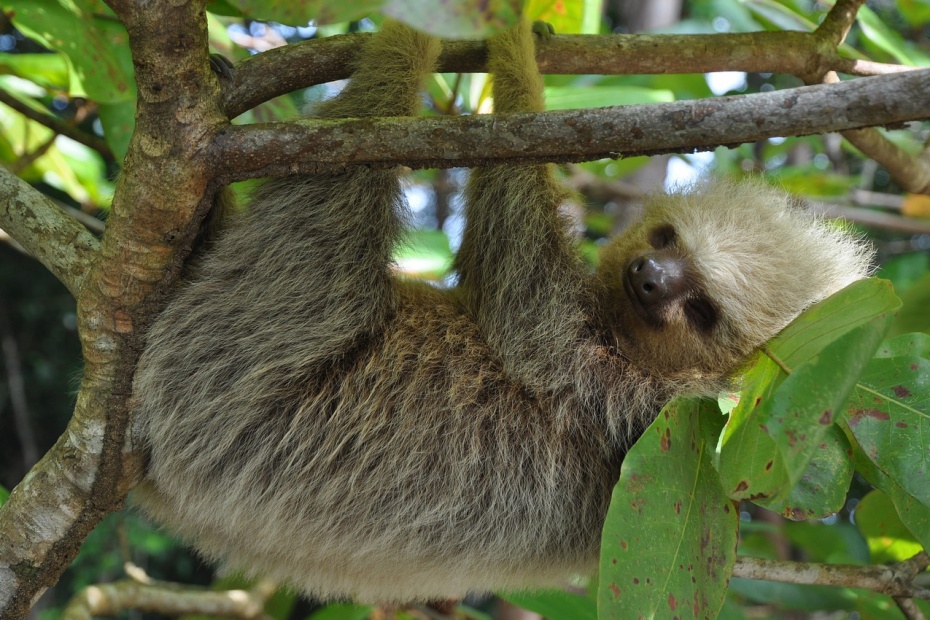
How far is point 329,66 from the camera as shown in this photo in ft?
8.66

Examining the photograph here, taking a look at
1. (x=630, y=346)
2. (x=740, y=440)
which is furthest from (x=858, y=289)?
(x=630, y=346)

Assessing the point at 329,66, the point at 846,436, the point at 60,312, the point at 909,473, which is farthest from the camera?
the point at 60,312

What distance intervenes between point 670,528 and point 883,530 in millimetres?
1709

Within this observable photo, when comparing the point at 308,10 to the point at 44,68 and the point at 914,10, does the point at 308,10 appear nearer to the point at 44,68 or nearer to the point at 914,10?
the point at 44,68

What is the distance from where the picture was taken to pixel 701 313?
10.4 ft

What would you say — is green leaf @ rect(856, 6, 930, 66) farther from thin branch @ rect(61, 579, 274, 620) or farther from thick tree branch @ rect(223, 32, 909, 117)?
thin branch @ rect(61, 579, 274, 620)

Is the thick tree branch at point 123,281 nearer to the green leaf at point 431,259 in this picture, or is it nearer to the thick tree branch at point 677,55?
the thick tree branch at point 677,55

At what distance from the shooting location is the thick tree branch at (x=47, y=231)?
2.38 meters

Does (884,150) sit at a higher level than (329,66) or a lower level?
higher

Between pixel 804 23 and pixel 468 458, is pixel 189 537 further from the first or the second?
pixel 804 23

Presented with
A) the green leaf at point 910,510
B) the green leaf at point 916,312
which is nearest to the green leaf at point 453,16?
the green leaf at point 910,510

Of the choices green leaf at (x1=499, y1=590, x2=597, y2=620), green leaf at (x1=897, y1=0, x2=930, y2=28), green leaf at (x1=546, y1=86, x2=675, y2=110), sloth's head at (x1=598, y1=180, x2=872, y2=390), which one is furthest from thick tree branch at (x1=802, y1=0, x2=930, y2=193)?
green leaf at (x1=499, y1=590, x2=597, y2=620)

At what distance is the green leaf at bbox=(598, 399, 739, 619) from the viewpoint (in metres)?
1.88

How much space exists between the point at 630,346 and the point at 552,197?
689 millimetres
